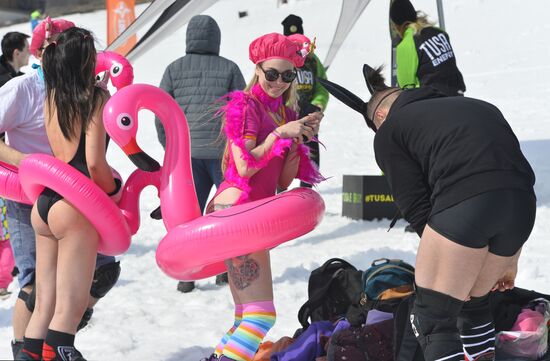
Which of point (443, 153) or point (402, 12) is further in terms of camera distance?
point (402, 12)

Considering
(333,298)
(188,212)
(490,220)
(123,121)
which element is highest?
(123,121)

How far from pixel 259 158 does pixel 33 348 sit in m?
1.27

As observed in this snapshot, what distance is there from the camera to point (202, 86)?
5.07m

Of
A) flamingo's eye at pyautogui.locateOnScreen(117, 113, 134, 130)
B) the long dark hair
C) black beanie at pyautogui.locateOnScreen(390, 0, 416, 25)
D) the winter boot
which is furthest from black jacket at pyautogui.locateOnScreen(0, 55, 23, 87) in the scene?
black beanie at pyautogui.locateOnScreen(390, 0, 416, 25)

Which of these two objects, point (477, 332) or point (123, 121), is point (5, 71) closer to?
point (123, 121)

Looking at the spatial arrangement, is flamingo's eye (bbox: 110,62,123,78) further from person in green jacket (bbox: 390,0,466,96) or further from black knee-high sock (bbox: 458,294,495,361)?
person in green jacket (bbox: 390,0,466,96)

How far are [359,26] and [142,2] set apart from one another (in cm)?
1264

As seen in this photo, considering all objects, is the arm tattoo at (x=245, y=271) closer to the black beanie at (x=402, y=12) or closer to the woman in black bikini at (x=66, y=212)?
the woman in black bikini at (x=66, y=212)

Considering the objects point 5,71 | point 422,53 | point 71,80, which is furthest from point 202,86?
point 71,80

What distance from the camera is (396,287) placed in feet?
11.1

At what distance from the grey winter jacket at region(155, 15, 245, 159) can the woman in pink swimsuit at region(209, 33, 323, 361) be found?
1910 millimetres

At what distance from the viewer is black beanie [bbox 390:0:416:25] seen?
5.46m

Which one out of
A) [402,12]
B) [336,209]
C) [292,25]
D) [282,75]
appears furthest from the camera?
[336,209]

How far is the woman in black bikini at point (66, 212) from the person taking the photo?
2873 mm
